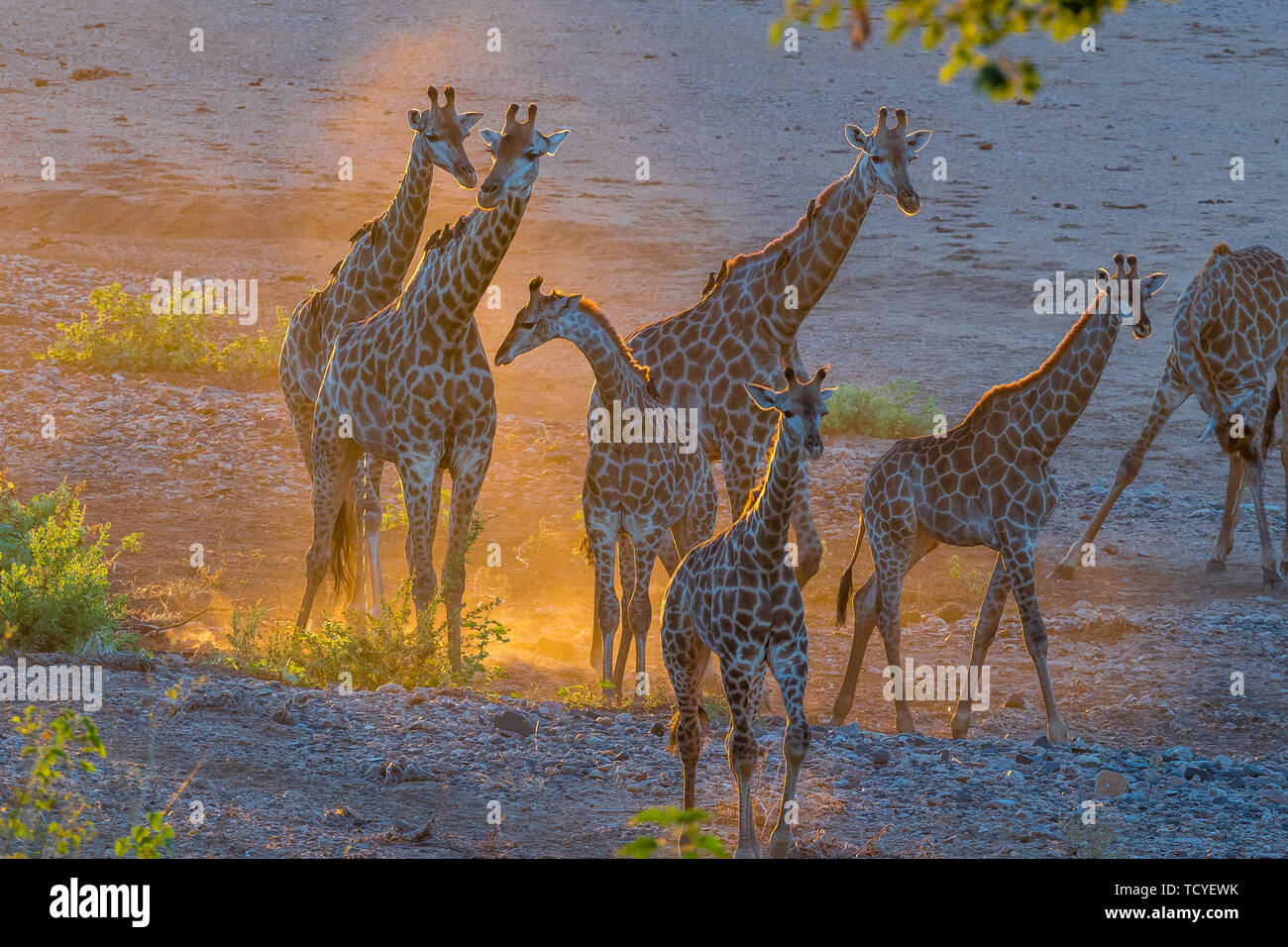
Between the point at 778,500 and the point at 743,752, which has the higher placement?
the point at 778,500

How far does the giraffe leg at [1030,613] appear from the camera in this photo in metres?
8.57

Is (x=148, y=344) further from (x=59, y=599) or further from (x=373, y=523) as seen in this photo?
(x=59, y=599)

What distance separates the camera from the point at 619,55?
29.4 metres

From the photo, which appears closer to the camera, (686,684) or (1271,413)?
(686,684)

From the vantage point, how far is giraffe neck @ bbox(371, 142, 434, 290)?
9.77 metres

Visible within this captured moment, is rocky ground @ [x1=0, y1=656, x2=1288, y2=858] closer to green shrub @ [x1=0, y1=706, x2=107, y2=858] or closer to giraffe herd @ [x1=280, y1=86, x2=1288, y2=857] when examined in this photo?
green shrub @ [x1=0, y1=706, x2=107, y2=858]

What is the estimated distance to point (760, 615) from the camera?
648 cm

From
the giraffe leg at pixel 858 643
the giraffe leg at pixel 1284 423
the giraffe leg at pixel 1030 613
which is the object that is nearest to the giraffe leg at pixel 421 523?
the giraffe leg at pixel 858 643

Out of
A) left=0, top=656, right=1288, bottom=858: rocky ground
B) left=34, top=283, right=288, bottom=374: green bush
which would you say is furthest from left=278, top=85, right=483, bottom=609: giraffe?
left=34, top=283, right=288, bottom=374: green bush

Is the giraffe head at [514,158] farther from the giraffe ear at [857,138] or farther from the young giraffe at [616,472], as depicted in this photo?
the giraffe ear at [857,138]

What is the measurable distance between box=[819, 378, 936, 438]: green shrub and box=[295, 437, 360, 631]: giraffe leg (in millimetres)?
5790

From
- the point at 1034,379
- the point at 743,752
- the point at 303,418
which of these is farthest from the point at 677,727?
the point at 303,418

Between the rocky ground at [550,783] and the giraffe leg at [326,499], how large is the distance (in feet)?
4.95

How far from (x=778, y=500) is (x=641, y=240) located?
16.0 meters
